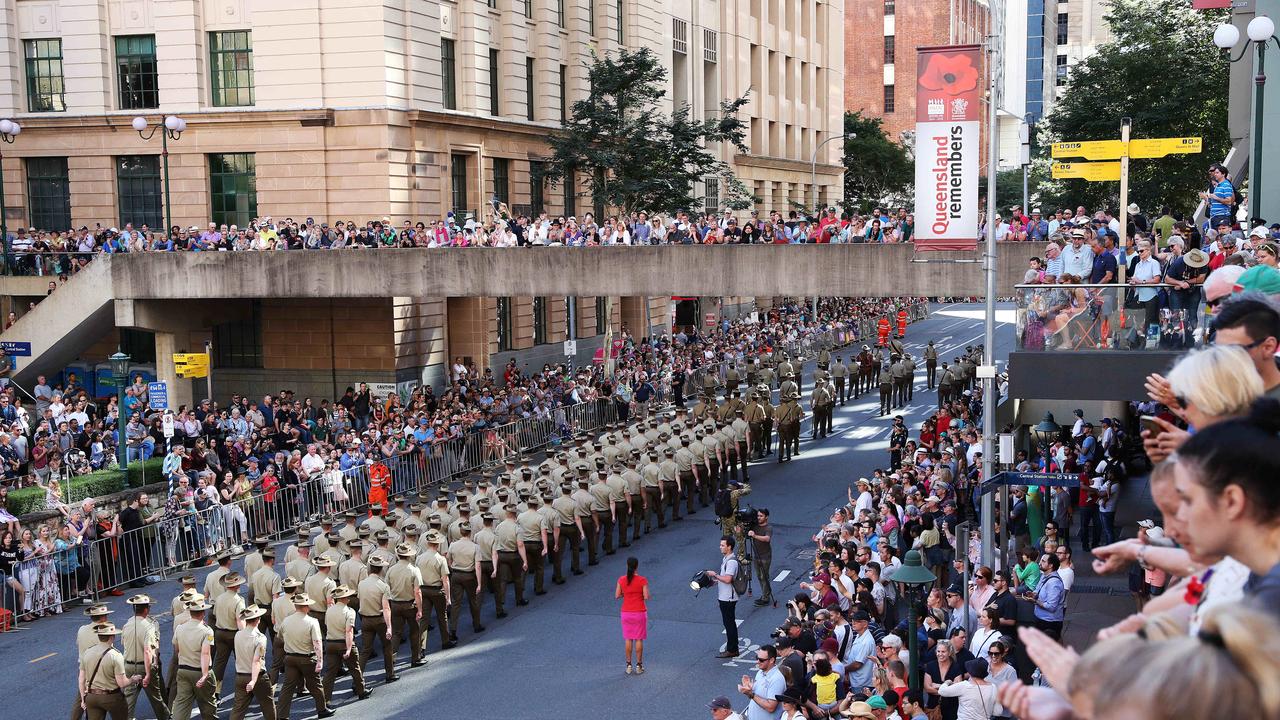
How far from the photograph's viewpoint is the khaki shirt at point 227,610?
1662cm

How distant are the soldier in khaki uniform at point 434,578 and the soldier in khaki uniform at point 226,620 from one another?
2714mm

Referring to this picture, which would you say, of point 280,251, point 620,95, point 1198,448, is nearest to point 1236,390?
point 1198,448

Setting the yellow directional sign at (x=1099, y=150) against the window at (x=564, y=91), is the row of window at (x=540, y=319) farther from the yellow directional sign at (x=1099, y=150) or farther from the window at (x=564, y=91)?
the yellow directional sign at (x=1099, y=150)

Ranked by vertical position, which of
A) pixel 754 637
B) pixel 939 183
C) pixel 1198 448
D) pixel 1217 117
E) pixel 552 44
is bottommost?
pixel 754 637

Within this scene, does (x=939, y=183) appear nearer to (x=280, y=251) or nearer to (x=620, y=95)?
(x=280, y=251)

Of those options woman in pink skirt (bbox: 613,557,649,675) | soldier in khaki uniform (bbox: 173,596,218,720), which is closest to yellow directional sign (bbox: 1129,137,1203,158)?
woman in pink skirt (bbox: 613,557,649,675)

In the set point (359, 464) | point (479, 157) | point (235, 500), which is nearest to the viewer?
point (235, 500)

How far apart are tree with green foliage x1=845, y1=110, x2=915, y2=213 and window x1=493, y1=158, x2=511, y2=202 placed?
147 ft

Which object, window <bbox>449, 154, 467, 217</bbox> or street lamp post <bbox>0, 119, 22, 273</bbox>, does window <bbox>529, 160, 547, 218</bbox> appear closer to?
window <bbox>449, 154, 467, 217</bbox>

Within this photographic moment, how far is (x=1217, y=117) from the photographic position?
4709cm

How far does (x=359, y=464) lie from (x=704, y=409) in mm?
8394

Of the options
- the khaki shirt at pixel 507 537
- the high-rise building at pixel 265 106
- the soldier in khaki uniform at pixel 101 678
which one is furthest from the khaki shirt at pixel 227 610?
the high-rise building at pixel 265 106

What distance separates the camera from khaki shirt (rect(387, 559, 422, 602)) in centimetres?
1803

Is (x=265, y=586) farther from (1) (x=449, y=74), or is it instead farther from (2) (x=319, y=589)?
(1) (x=449, y=74)
